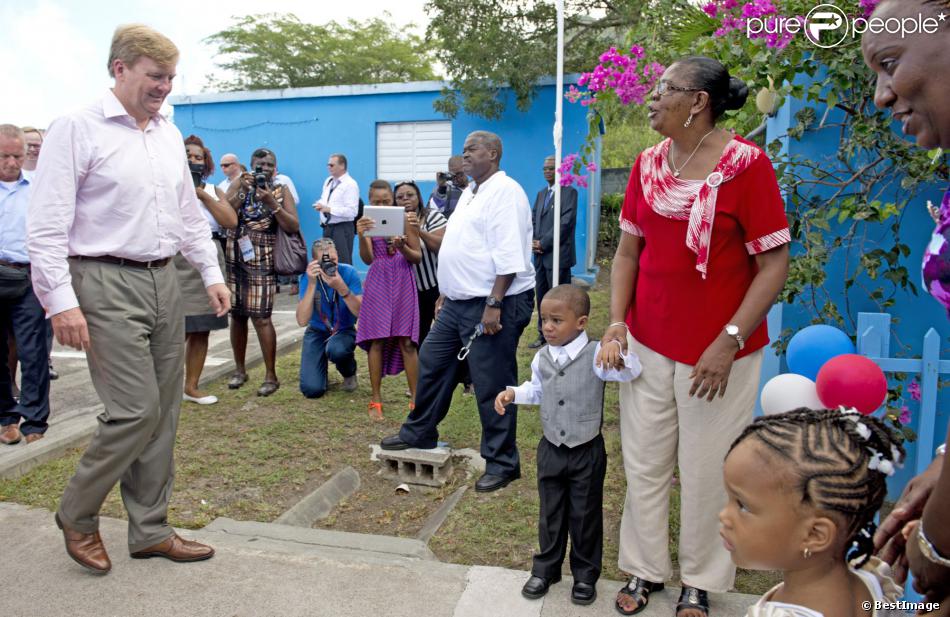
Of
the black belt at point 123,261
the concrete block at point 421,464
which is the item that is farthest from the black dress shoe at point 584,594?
the black belt at point 123,261

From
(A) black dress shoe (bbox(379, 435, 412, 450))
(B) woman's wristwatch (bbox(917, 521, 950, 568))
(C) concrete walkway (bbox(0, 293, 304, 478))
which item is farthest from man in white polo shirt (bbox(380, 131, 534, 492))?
(B) woman's wristwatch (bbox(917, 521, 950, 568))

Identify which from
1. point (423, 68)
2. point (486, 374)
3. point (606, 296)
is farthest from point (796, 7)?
point (423, 68)

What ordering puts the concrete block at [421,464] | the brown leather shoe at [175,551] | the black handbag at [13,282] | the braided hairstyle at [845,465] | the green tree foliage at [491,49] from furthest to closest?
the green tree foliage at [491,49] → the black handbag at [13,282] → the concrete block at [421,464] → the brown leather shoe at [175,551] → the braided hairstyle at [845,465]

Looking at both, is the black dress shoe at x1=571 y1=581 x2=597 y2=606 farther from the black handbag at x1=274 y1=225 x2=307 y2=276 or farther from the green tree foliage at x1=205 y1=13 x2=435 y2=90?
the green tree foliage at x1=205 y1=13 x2=435 y2=90

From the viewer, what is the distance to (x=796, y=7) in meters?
3.53

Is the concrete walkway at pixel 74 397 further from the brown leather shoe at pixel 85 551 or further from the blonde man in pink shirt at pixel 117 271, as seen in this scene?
the blonde man in pink shirt at pixel 117 271

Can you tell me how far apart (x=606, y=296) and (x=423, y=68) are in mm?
14536

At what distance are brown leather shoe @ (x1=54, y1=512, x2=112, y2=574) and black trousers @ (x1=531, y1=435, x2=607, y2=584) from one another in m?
1.76

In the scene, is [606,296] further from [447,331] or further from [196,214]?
[196,214]

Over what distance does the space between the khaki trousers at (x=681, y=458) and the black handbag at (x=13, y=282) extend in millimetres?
4071

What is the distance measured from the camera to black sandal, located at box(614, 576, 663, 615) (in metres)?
2.79

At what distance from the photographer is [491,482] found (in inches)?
171

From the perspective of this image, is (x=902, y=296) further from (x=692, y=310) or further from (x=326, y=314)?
(x=326, y=314)

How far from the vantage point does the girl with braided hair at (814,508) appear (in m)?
1.53
